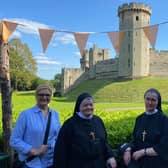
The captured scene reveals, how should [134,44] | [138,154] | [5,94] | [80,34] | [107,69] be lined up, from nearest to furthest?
[138,154] → [5,94] → [80,34] → [134,44] → [107,69]

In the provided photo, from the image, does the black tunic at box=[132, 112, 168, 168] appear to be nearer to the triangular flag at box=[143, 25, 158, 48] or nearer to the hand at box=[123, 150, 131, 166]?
A: the hand at box=[123, 150, 131, 166]

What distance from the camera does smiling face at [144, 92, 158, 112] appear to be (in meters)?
4.04

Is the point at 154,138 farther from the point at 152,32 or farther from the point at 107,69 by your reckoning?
the point at 107,69

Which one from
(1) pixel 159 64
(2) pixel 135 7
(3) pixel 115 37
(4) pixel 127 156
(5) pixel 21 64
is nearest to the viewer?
(4) pixel 127 156

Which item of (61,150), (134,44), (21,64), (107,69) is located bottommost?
(61,150)

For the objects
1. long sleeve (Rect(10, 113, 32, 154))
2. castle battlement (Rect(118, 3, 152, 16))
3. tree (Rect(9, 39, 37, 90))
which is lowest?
long sleeve (Rect(10, 113, 32, 154))

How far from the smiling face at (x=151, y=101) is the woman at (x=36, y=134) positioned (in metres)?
1.20

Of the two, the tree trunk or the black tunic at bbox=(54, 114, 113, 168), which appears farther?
the tree trunk

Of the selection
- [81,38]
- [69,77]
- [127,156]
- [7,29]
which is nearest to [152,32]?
[81,38]

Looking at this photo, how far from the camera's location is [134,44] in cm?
5594

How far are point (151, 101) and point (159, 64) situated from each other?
55.6m

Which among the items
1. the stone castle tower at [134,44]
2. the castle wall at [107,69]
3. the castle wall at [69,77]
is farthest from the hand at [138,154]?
the castle wall at [69,77]

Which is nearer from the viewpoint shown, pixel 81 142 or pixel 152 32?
pixel 81 142

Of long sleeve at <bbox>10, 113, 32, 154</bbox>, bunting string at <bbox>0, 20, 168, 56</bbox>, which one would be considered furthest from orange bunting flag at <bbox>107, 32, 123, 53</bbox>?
long sleeve at <bbox>10, 113, 32, 154</bbox>
